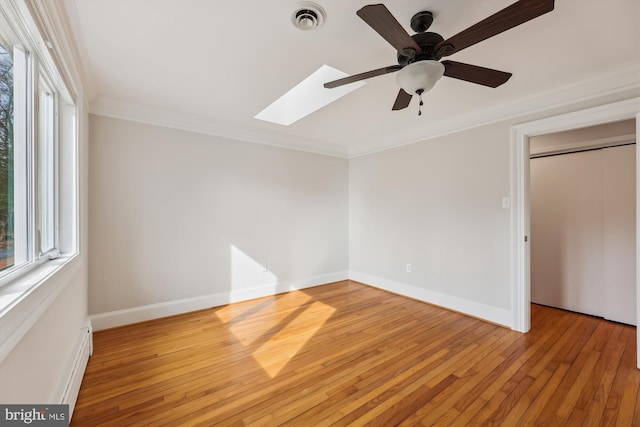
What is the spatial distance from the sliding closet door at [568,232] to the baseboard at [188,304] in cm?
317

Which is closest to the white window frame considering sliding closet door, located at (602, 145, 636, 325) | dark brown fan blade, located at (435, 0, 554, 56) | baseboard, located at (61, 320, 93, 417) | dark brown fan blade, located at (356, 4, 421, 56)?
baseboard, located at (61, 320, 93, 417)

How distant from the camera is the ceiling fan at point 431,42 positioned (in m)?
1.18

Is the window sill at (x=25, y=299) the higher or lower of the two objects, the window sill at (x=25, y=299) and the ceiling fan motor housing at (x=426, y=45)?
the lower

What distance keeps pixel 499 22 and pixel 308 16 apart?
1.00m

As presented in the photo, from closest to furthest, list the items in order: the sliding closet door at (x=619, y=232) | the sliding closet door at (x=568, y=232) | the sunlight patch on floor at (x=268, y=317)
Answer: the sunlight patch on floor at (x=268, y=317)
the sliding closet door at (x=619, y=232)
the sliding closet door at (x=568, y=232)

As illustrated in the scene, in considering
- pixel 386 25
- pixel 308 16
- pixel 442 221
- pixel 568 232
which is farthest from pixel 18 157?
pixel 568 232

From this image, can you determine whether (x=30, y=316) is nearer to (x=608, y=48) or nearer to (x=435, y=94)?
(x=435, y=94)

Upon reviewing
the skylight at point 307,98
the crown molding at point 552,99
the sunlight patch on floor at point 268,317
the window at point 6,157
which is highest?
the skylight at point 307,98

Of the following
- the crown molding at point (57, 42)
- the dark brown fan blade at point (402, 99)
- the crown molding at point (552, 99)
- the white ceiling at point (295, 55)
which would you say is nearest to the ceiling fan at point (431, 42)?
the white ceiling at point (295, 55)

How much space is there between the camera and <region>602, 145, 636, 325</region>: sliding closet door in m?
2.88

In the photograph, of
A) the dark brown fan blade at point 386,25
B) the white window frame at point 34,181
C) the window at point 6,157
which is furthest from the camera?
the dark brown fan blade at point 386,25

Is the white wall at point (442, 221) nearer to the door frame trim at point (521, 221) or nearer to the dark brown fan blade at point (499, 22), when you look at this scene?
the door frame trim at point (521, 221)

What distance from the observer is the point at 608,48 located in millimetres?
1899

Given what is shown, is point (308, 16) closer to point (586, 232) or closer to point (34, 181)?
point (34, 181)
